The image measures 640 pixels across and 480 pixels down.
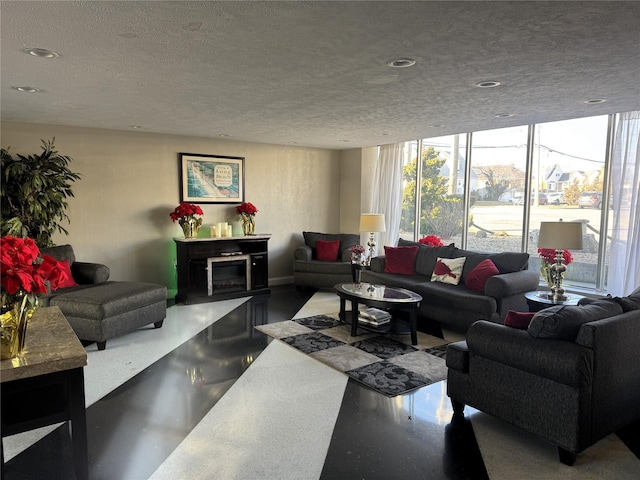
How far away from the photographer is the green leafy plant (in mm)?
4816

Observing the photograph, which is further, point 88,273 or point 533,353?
point 88,273

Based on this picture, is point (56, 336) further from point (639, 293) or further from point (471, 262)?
point (471, 262)

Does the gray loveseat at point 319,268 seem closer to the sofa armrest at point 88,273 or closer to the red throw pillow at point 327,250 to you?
the red throw pillow at point 327,250

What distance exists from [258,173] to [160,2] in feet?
17.3

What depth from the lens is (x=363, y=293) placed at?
475cm

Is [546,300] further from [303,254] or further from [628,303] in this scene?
[303,254]

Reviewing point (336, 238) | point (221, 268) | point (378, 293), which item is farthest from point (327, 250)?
point (378, 293)

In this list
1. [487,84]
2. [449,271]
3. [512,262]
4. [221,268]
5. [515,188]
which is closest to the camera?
[487,84]

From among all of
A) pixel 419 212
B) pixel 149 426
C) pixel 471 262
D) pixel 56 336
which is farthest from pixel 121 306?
pixel 419 212

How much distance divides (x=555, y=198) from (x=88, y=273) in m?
6.01

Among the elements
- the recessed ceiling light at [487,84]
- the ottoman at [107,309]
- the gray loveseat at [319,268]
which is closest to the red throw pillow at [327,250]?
the gray loveseat at [319,268]

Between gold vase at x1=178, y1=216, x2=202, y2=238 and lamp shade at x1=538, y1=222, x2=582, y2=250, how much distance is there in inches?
178

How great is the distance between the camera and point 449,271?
5371 millimetres

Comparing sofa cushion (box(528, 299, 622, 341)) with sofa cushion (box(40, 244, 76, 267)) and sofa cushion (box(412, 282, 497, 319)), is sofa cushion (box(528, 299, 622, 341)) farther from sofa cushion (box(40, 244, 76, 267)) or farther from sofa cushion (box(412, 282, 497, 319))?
sofa cushion (box(40, 244, 76, 267))
